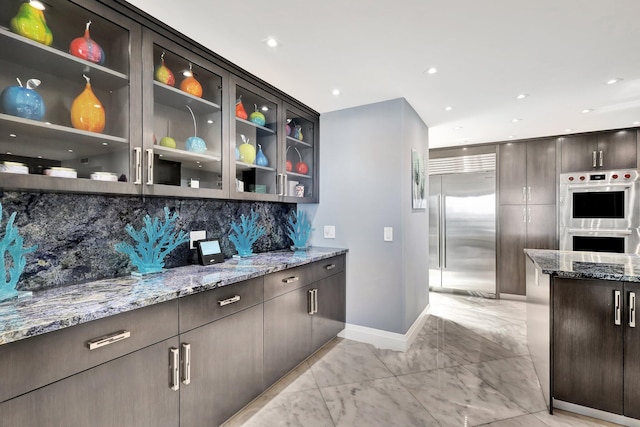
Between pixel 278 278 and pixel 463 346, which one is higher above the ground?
pixel 278 278

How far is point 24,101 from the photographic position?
1.31m

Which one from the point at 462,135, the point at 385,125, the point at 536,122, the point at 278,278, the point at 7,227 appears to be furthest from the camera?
the point at 462,135

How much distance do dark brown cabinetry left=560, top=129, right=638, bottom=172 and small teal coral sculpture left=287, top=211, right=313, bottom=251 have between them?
12.7 ft

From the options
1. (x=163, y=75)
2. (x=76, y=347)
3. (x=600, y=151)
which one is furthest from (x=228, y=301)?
(x=600, y=151)

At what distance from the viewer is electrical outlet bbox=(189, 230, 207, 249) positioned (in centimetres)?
232

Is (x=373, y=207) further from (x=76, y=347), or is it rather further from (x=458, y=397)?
(x=76, y=347)

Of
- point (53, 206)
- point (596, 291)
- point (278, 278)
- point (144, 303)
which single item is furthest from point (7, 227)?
point (596, 291)

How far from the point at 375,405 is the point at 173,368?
1.38 m

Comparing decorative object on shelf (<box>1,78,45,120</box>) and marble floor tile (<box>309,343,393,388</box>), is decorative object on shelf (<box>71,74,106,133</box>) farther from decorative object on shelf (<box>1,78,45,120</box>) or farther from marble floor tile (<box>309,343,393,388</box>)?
marble floor tile (<box>309,343,393,388</box>)

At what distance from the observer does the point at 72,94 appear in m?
1.49

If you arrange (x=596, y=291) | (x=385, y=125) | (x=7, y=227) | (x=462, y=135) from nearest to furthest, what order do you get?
(x=7, y=227), (x=596, y=291), (x=385, y=125), (x=462, y=135)

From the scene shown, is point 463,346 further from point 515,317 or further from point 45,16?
point 45,16

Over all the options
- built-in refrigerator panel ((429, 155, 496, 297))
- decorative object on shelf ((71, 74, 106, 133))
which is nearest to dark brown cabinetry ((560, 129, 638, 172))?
built-in refrigerator panel ((429, 155, 496, 297))

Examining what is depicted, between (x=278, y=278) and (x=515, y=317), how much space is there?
334 cm
